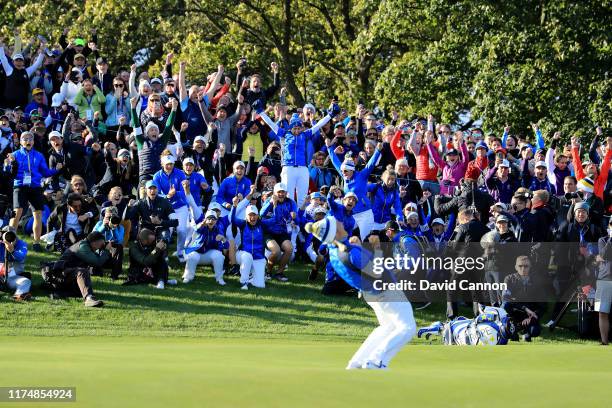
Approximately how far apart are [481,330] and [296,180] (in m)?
6.13

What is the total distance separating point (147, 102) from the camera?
23.1 m

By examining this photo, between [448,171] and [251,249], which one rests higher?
[448,171]

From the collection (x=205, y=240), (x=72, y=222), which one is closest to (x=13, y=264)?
(x=72, y=222)

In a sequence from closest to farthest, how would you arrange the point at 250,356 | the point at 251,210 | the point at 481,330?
the point at 250,356
the point at 481,330
the point at 251,210

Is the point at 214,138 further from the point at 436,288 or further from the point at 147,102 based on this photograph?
the point at 436,288

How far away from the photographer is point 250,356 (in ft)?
46.1

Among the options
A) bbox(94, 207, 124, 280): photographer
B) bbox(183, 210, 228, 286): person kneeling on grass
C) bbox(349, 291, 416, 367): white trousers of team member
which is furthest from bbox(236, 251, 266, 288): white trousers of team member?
bbox(349, 291, 416, 367): white trousers of team member

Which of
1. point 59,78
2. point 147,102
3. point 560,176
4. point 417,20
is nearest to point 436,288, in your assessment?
point 560,176

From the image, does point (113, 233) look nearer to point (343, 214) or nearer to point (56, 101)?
point (343, 214)

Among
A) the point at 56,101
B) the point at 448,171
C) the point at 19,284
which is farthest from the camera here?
the point at 56,101

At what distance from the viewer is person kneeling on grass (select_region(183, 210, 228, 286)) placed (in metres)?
20.5

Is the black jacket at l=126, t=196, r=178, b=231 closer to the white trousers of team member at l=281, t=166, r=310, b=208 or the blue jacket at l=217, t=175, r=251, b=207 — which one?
the blue jacket at l=217, t=175, r=251, b=207

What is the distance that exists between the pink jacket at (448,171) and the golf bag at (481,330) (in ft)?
17.1

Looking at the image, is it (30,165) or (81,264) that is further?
(30,165)
